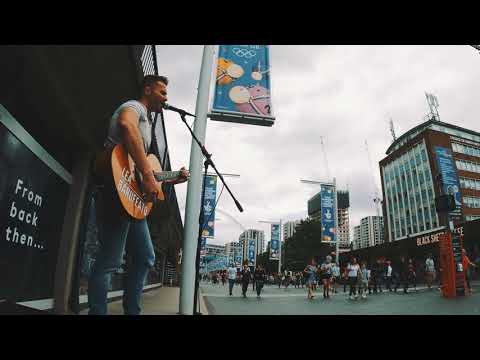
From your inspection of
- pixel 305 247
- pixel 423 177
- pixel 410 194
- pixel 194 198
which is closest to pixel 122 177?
pixel 194 198

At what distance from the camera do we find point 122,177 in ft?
6.92

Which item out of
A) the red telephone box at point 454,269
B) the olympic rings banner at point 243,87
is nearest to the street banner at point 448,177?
the red telephone box at point 454,269

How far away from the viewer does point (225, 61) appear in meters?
6.13

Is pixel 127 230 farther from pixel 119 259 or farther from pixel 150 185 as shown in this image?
pixel 150 185

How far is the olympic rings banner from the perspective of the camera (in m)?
5.55

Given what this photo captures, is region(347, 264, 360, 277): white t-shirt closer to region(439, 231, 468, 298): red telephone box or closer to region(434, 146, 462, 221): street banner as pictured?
region(439, 231, 468, 298): red telephone box

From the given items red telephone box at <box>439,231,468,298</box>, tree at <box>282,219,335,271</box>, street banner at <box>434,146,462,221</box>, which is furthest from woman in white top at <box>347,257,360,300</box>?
tree at <box>282,219,335,271</box>

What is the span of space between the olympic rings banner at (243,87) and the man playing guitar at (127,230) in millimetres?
3246

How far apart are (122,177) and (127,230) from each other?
400 mm

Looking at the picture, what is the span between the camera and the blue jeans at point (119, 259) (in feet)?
6.66
